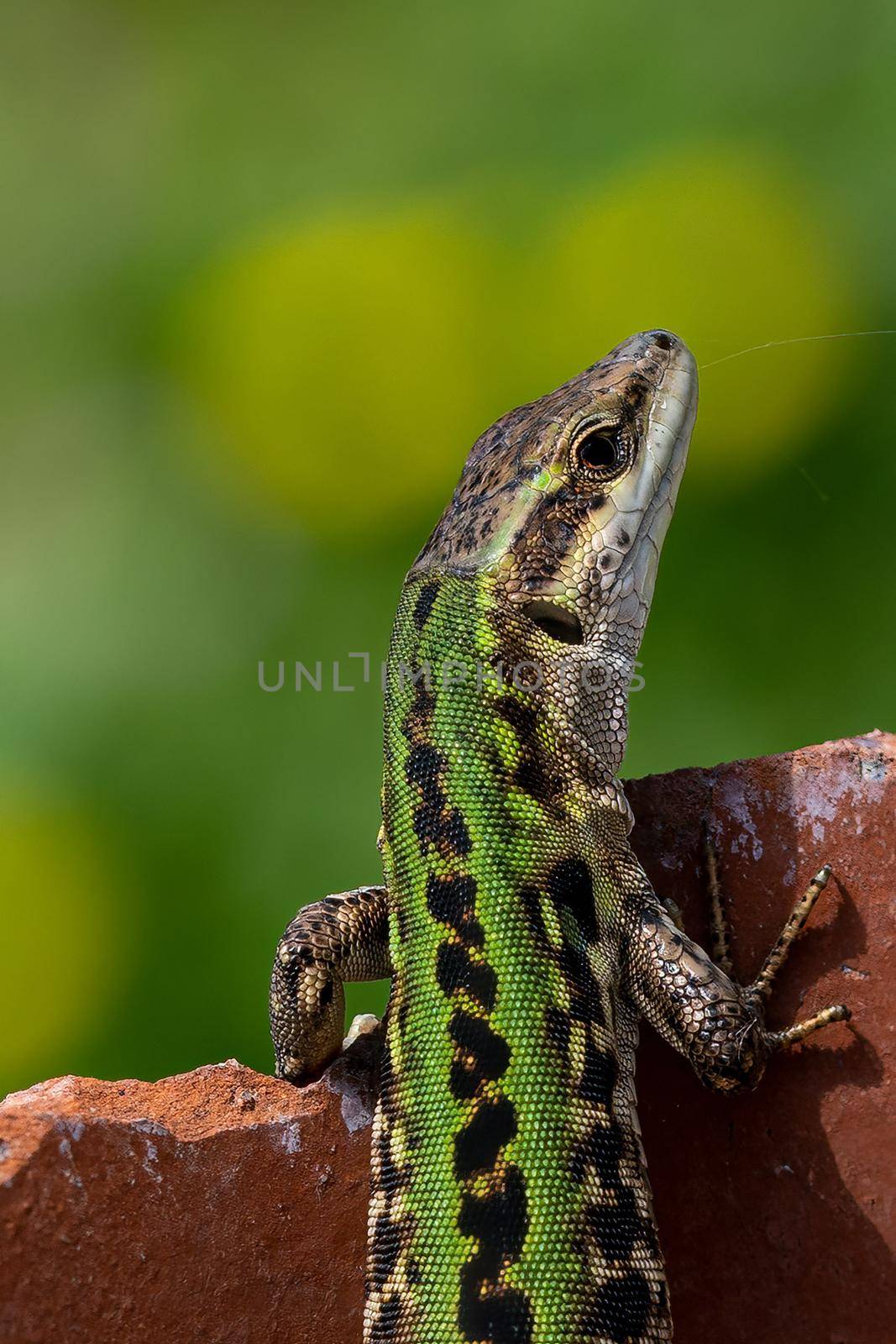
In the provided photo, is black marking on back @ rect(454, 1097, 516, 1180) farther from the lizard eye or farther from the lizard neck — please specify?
the lizard eye

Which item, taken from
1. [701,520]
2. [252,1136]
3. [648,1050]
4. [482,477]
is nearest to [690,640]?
[701,520]

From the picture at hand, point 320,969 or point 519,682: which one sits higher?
point 519,682

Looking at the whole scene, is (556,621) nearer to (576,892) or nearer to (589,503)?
(589,503)

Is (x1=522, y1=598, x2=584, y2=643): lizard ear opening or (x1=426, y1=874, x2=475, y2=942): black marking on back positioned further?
(x1=522, y1=598, x2=584, y2=643): lizard ear opening

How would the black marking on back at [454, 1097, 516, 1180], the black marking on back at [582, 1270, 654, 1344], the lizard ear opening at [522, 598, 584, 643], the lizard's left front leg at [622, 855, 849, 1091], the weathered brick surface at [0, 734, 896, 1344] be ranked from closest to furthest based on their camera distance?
1. the black marking on back at [582, 1270, 654, 1344]
2. the black marking on back at [454, 1097, 516, 1180]
3. the weathered brick surface at [0, 734, 896, 1344]
4. the lizard's left front leg at [622, 855, 849, 1091]
5. the lizard ear opening at [522, 598, 584, 643]

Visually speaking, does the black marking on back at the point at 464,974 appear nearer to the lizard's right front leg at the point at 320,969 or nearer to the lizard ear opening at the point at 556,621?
the lizard's right front leg at the point at 320,969

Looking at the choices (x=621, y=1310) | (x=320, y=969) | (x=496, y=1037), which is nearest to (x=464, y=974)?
(x=496, y=1037)

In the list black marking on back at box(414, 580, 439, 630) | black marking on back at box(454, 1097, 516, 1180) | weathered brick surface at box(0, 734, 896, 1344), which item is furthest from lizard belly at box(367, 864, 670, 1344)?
black marking on back at box(414, 580, 439, 630)
